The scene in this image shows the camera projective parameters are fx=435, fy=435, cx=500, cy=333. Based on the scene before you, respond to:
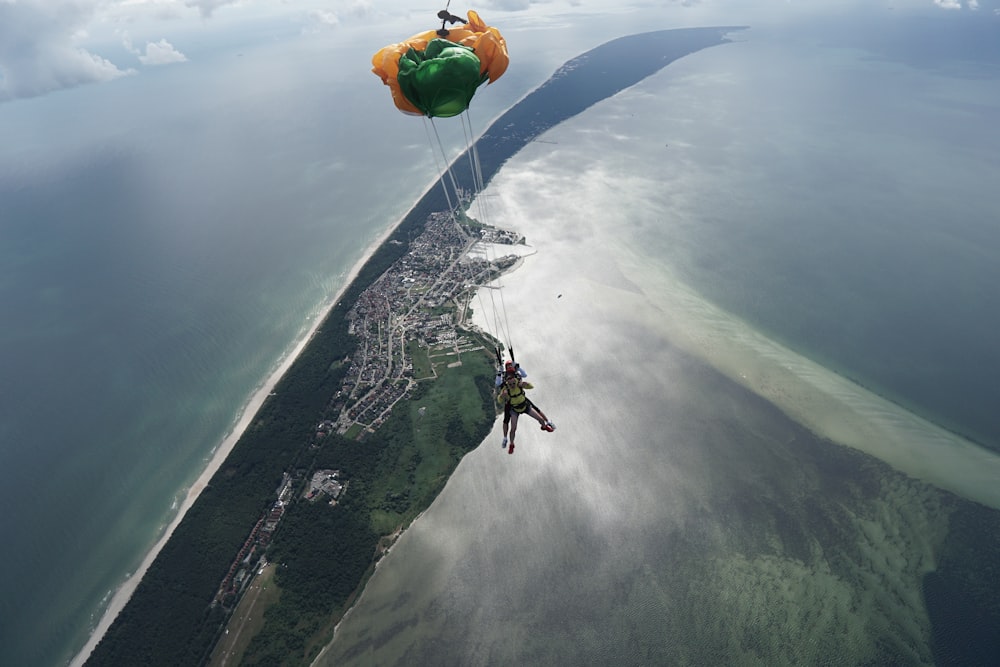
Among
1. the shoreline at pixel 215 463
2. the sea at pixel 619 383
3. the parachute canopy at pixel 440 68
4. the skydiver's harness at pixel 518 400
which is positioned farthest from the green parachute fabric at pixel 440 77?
the shoreline at pixel 215 463

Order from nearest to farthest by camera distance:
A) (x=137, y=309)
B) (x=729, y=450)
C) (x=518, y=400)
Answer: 1. (x=518, y=400)
2. (x=729, y=450)
3. (x=137, y=309)

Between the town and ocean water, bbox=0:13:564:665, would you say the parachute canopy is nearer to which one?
the town

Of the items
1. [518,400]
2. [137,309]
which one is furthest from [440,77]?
[137,309]

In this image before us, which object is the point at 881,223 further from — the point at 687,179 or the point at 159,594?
the point at 159,594

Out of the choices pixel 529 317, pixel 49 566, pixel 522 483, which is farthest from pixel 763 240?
pixel 49 566

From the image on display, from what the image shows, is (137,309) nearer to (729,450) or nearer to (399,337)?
(399,337)

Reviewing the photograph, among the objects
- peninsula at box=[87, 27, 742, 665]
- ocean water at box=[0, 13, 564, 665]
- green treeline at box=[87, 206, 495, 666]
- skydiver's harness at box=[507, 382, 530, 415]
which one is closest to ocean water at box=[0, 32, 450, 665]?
ocean water at box=[0, 13, 564, 665]

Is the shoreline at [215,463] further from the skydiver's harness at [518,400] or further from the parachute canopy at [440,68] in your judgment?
the parachute canopy at [440,68]
